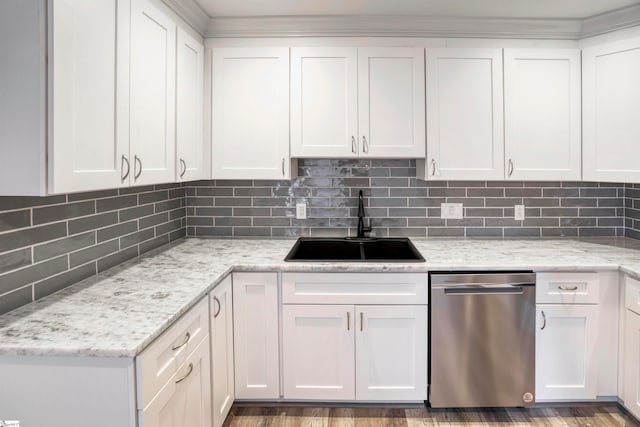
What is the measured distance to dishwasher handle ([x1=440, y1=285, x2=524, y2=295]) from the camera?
2.30 metres

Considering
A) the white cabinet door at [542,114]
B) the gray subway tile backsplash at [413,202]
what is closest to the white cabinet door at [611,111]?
the white cabinet door at [542,114]

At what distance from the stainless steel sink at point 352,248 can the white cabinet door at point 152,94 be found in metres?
1.06

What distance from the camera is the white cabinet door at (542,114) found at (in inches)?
105

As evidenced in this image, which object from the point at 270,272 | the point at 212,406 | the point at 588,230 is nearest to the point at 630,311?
the point at 588,230

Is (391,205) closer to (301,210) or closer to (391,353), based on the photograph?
(301,210)

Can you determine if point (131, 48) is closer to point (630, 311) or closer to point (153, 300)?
point (153, 300)

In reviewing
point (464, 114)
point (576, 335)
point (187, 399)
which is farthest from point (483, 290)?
point (187, 399)

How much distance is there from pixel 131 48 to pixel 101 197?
73 cm

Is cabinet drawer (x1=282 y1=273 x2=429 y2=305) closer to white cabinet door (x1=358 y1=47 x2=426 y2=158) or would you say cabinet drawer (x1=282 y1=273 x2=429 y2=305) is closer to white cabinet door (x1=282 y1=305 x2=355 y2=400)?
white cabinet door (x1=282 y1=305 x2=355 y2=400)

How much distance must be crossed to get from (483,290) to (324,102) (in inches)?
55.2

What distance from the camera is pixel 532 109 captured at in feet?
8.80

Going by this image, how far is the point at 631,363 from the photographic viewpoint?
225cm

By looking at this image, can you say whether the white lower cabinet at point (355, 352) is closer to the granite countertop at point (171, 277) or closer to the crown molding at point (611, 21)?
the granite countertop at point (171, 277)

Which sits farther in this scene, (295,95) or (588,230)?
(588,230)
